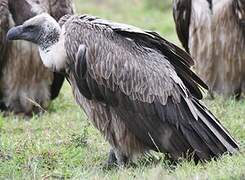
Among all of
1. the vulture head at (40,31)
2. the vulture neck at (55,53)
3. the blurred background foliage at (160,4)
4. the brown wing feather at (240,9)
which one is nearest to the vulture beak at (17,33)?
the vulture head at (40,31)

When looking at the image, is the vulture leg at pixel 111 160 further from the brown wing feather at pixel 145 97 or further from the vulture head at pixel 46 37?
the vulture head at pixel 46 37

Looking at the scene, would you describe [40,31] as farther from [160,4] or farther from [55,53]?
[160,4]

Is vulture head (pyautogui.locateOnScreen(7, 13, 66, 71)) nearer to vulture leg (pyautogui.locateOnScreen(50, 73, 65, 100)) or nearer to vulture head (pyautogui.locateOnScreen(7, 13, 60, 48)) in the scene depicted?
vulture head (pyautogui.locateOnScreen(7, 13, 60, 48))

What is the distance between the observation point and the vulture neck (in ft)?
23.2

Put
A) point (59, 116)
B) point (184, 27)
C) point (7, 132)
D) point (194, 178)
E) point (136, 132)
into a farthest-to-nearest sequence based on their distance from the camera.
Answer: point (184, 27) < point (59, 116) < point (7, 132) < point (136, 132) < point (194, 178)

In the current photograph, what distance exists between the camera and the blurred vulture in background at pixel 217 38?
10.1 metres

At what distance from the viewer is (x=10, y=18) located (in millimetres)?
9812

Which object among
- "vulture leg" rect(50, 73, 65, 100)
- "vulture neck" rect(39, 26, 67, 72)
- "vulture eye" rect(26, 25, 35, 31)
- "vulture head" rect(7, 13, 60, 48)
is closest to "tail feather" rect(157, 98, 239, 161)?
"vulture neck" rect(39, 26, 67, 72)

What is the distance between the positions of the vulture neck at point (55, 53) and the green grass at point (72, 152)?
81 centimetres

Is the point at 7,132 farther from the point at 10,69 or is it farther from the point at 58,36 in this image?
the point at 58,36

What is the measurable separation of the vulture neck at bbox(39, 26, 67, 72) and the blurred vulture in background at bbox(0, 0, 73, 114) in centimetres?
258

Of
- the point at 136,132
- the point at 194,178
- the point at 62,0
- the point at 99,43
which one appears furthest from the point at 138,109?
the point at 62,0

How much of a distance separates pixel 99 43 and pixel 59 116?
2.88 meters

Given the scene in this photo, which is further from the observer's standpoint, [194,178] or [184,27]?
[184,27]
